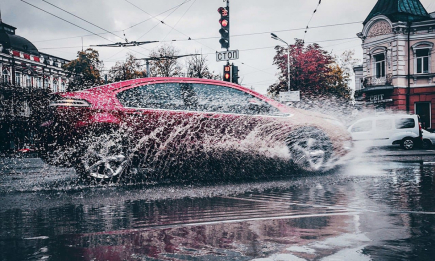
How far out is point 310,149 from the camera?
7.62 meters

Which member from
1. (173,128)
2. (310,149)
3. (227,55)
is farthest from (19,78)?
(310,149)

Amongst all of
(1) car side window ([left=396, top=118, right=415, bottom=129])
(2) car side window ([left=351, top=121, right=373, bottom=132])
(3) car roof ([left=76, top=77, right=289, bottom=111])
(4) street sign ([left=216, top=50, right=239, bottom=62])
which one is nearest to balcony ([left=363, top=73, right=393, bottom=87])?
(1) car side window ([left=396, top=118, right=415, bottom=129])

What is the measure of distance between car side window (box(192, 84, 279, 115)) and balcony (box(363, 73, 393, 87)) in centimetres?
2640

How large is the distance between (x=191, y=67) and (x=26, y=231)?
127 feet

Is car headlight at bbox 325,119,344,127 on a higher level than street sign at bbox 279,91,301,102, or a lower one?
lower

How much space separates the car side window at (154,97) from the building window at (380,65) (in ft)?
94.5

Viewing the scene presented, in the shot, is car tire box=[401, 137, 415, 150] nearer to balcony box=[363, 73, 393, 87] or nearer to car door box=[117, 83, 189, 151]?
balcony box=[363, 73, 393, 87]

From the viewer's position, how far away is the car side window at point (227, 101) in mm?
6859

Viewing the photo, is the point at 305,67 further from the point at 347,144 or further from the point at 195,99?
the point at 195,99

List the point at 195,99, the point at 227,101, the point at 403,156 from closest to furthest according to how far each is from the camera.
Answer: the point at 195,99
the point at 227,101
the point at 403,156

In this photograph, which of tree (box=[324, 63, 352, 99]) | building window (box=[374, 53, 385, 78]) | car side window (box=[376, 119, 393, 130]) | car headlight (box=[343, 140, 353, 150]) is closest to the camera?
car headlight (box=[343, 140, 353, 150])

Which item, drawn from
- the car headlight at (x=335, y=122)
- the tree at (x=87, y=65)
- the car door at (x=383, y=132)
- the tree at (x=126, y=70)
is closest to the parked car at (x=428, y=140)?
the car door at (x=383, y=132)

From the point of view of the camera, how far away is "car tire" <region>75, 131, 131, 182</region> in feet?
19.8

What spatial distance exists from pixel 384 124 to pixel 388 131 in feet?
1.29
